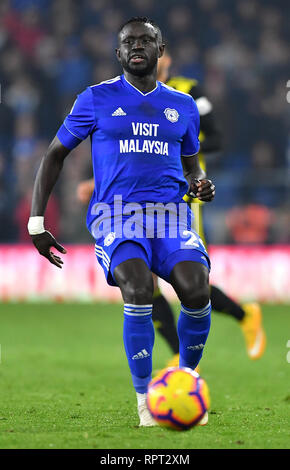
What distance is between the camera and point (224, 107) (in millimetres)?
13930

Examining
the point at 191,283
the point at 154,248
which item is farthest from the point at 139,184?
the point at 191,283

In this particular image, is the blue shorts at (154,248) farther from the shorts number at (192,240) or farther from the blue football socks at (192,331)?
the blue football socks at (192,331)

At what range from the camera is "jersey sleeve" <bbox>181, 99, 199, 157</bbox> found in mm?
4949

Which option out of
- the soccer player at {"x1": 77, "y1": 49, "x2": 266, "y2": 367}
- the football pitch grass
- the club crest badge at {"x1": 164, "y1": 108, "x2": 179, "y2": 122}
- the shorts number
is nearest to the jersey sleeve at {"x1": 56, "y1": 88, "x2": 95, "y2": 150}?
the club crest badge at {"x1": 164, "y1": 108, "x2": 179, "y2": 122}

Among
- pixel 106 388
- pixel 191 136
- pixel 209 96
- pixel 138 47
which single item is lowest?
pixel 106 388

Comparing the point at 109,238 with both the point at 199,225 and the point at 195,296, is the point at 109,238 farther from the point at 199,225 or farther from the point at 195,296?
the point at 199,225

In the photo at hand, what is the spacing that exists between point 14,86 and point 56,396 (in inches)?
374

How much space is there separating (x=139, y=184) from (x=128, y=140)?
9.7 inches

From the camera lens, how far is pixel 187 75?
14.8 meters

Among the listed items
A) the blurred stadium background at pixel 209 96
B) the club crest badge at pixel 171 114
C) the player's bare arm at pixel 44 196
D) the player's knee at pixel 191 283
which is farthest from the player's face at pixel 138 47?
the blurred stadium background at pixel 209 96
